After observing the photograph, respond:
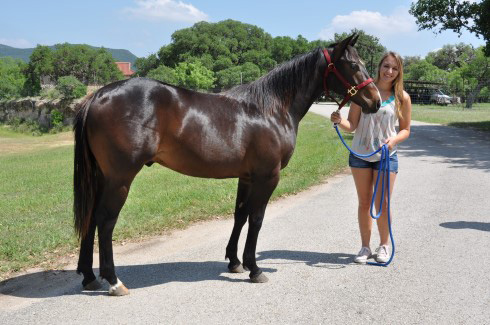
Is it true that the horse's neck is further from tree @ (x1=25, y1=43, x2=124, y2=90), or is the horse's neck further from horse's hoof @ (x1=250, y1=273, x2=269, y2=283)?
tree @ (x1=25, y1=43, x2=124, y2=90)

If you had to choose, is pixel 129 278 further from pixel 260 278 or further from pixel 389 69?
pixel 389 69

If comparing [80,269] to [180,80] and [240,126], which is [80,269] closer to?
[240,126]

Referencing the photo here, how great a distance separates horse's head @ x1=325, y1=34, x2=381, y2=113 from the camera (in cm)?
388

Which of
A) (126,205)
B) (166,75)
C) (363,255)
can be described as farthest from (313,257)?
(166,75)

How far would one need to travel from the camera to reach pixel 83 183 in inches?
144

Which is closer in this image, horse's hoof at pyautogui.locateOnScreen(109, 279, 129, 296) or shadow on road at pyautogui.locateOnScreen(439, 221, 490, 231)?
horse's hoof at pyautogui.locateOnScreen(109, 279, 129, 296)

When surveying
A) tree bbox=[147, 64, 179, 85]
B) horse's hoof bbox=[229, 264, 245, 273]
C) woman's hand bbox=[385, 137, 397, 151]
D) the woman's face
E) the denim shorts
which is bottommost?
horse's hoof bbox=[229, 264, 245, 273]

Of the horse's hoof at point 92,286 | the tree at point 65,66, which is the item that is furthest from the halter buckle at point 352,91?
the tree at point 65,66

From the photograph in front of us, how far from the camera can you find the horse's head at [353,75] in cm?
388

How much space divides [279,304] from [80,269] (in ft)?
5.86

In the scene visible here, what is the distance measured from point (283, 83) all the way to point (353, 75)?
25.5 inches

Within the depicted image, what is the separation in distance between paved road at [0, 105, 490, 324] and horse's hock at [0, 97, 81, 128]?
1217 inches

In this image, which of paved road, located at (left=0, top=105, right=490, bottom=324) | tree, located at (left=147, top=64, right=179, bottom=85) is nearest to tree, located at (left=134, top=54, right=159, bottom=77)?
tree, located at (left=147, top=64, right=179, bottom=85)

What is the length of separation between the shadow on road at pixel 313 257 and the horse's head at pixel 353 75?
162cm
